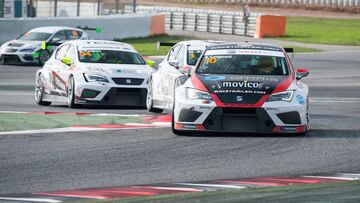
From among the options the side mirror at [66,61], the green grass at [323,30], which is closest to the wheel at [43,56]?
the side mirror at [66,61]

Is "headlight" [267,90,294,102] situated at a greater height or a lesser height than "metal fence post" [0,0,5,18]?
greater

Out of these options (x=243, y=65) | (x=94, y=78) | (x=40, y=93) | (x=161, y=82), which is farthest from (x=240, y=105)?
(x=40, y=93)

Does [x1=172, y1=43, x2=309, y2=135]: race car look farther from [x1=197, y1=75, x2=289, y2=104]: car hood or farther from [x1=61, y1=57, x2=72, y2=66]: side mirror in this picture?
[x1=61, y1=57, x2=72, y2=66]: side mirror

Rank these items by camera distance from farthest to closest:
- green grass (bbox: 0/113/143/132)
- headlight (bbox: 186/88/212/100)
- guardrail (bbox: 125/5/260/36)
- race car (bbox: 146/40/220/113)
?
guardrail (bbox: 125/5/260/36) < race car (bbox: 146/40/220/113) < green grass (bbox: 0/113/143/132) < headlight (bbox: 186/88/212/100)

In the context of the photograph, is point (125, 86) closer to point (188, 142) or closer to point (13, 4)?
point (188, 142)

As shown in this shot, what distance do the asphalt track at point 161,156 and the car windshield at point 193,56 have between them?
Result: 2.64 metres

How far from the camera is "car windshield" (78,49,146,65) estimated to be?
21.2 metres

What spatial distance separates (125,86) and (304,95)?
215 inches

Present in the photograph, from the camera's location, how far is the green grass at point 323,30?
49534 mm

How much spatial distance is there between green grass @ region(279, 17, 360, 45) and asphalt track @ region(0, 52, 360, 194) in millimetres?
31626

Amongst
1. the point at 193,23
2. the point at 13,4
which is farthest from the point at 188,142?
the point at 193,23

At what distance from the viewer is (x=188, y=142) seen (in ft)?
47.4

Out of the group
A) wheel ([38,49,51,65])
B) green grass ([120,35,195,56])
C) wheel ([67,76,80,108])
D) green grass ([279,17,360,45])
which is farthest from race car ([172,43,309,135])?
green grass ([279,17,360,45])

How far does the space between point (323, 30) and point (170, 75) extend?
3947cm
